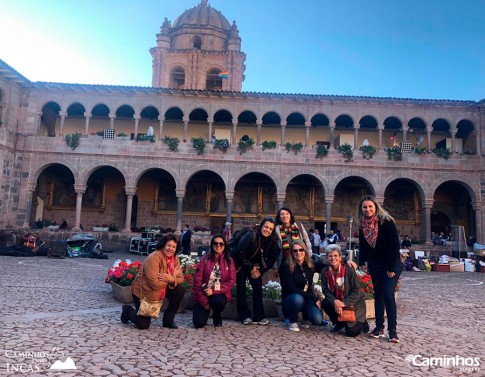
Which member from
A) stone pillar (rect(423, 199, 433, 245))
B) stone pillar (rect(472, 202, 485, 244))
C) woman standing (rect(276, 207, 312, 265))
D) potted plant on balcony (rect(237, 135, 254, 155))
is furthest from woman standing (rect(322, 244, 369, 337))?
stone pillar (rect(472, 202, 485, 244))

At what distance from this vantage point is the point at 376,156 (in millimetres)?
21609

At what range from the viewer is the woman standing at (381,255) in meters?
5.23

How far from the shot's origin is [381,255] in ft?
17.6

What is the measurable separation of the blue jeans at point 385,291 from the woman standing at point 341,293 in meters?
0.23

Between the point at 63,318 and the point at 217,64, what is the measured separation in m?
28.8

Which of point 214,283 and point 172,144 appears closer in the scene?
point 214,283

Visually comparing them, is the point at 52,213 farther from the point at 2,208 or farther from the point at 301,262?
the point at 301,262

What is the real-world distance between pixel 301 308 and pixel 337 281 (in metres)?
0.77

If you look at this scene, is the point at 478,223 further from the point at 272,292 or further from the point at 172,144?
the point at 272,292

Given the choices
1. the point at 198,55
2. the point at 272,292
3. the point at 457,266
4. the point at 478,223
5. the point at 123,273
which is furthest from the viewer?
the point at 198,55

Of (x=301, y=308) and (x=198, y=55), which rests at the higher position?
(x=198, y=55)

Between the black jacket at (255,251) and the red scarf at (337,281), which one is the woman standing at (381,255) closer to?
the red scarf at (337,281)

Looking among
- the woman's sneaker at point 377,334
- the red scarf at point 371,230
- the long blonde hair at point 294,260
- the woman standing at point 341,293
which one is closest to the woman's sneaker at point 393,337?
the woman's sneaker at point 377,334

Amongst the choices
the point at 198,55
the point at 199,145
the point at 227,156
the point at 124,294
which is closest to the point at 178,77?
the point at 198,55
